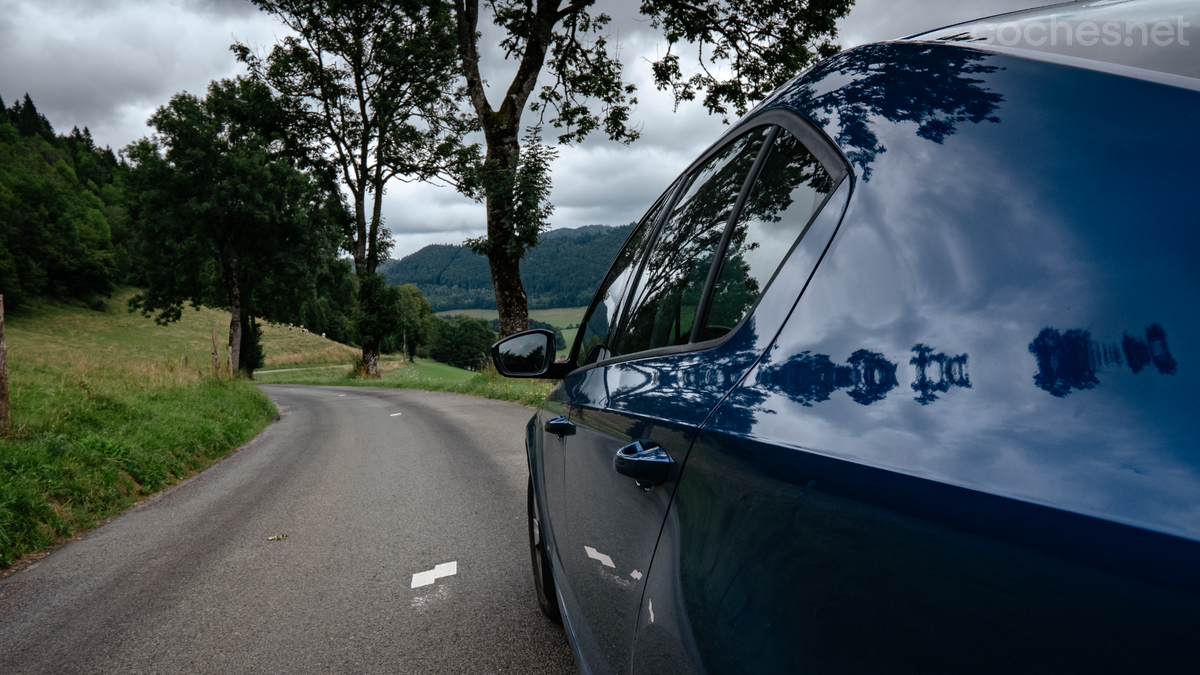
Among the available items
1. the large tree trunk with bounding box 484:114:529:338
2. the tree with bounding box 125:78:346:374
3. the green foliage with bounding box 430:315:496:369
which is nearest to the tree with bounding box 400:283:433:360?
the green foliage with bounding box 430:315:496:369

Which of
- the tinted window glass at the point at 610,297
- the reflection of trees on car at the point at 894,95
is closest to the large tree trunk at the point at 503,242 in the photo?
the tinted window glass at the point at 610,297

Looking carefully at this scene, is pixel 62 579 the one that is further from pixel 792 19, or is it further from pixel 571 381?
pixel 792 19

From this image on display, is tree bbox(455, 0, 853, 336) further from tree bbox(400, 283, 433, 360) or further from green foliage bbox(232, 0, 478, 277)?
tree bbox(400, 283, 433, 360)

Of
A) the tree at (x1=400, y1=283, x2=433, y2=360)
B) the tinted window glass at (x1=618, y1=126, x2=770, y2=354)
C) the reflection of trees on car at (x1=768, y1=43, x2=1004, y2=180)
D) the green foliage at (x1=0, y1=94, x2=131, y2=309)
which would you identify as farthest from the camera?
the tree at (x1=400, y1=283, x2=433, y2=360)

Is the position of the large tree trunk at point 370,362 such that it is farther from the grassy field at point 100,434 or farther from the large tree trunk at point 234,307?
the grassy field at point 100,434

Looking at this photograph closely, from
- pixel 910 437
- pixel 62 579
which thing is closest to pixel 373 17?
pixel 62 579

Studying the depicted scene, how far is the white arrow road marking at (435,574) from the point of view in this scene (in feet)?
12.3

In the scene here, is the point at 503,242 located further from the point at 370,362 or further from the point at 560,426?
the point at 370,362

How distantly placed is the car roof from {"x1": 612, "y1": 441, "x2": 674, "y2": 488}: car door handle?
896mm

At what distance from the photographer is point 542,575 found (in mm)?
3000

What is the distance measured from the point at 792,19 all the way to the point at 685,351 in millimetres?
13727

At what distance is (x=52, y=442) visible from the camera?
6660 millimetres

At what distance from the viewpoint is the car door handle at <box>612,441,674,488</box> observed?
1303 millimetres

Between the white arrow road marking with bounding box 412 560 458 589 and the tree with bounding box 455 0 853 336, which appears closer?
the white arrow road marking with bounding box 412 560 458 589
